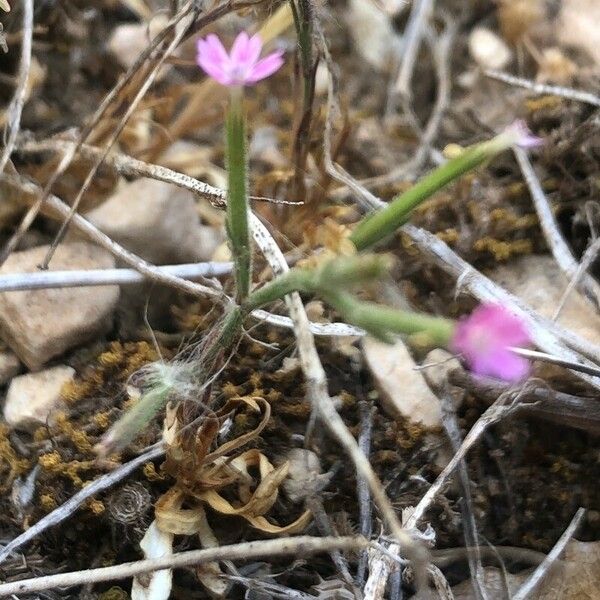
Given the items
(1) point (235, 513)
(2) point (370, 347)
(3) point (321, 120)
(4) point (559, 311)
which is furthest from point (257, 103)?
→ (1) point (235, 513)

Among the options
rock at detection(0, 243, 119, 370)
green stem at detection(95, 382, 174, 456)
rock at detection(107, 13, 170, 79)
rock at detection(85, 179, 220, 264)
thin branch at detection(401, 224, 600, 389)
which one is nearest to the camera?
green stem at detection(95, 382, 174, 456)

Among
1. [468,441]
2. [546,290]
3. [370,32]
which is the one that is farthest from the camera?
[370,32]

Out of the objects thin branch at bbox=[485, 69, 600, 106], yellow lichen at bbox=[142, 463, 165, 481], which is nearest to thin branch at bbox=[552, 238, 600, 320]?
thin branch at bbox=[485, 69, 600, 106]

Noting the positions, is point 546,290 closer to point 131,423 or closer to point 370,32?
point 131,423

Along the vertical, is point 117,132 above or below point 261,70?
below

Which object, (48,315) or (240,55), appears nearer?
(240,55)

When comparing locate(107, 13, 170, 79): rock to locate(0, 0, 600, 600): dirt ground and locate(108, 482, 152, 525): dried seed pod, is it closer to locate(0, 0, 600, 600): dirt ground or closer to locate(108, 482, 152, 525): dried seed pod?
locate(0, 0, 600, 600): dirt ground

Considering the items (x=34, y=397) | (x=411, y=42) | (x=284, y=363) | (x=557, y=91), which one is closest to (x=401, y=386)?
(x=284, y=363)
